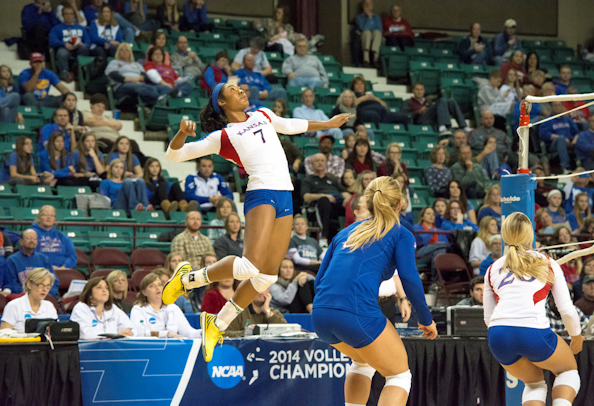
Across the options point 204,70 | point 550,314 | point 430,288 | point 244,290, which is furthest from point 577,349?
point 204,70

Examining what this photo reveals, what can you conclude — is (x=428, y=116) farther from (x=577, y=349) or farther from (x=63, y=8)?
(x=577, y=349)

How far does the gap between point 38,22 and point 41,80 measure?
1.54m

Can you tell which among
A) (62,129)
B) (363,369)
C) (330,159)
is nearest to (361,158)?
(330,159)

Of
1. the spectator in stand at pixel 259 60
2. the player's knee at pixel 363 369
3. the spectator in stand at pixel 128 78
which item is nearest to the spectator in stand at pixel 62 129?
the spectator in stand at pixel 128 78

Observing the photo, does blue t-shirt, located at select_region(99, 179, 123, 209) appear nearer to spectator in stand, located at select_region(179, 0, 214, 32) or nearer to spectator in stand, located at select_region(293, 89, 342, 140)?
spectator in stand, located at select_region(293, 89, 342, 140)

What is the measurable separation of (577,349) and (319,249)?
16.9ft

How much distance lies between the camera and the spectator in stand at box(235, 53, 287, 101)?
1289cm

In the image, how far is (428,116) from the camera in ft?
46.3

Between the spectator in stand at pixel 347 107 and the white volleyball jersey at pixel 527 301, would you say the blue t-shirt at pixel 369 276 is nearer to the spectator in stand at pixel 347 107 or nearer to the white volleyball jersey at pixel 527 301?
the white volleyball jersey at pixel 527 301

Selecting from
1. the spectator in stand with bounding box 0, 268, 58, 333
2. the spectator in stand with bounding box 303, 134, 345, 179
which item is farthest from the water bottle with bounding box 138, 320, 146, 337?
the spectator in stand with bounding box 303, 134, 345, 179

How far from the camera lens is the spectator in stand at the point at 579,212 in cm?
1179

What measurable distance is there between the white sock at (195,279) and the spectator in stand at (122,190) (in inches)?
195

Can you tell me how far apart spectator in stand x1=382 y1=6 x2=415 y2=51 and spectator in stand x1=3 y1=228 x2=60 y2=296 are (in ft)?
33.3

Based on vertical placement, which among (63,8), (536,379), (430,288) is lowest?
(430,288)
